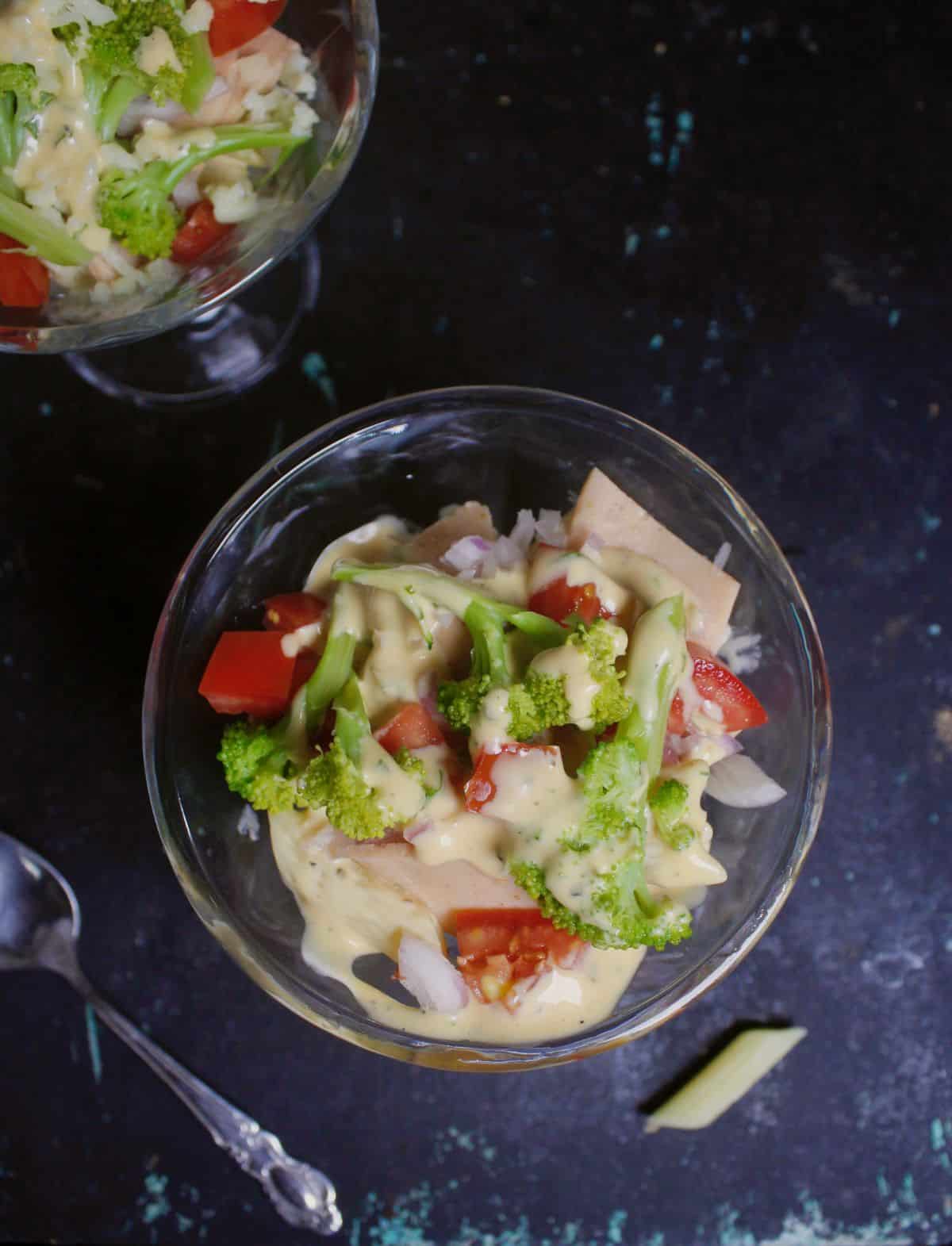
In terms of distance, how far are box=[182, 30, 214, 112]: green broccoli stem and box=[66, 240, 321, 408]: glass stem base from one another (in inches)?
21.2

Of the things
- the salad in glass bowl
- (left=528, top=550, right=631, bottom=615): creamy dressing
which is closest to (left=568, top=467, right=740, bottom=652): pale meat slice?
the salad in glass bowl

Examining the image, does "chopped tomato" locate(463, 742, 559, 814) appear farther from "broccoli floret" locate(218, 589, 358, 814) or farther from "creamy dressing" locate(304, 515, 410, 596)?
"creamy dressing" locate(304, 515, 410, 596)

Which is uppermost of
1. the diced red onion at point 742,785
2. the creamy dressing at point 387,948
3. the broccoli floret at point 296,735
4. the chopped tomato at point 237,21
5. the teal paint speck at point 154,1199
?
the chopped tomato at point 237,21

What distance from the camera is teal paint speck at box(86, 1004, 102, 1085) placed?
8.16 ft

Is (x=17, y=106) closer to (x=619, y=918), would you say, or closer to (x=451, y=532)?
(x=451, y=532)

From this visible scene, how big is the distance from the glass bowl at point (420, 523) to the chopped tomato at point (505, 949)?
182mm

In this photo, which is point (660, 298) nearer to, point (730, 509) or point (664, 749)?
point (730, 509)

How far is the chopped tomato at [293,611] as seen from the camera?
1.98 meters

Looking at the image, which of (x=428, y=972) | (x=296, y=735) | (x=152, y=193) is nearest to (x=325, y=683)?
(x=296, y=735)

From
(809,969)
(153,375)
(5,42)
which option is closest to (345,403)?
(153,375)

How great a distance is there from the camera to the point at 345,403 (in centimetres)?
248

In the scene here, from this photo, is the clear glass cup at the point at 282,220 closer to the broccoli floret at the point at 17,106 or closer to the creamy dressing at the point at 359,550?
the broccoli floret at the point at 17,106

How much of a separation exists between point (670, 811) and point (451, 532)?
615mm

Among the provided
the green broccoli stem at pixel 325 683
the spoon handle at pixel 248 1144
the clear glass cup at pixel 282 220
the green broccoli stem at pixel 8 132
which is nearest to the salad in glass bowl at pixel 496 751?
the green broccoli stem at pixel 325 683
